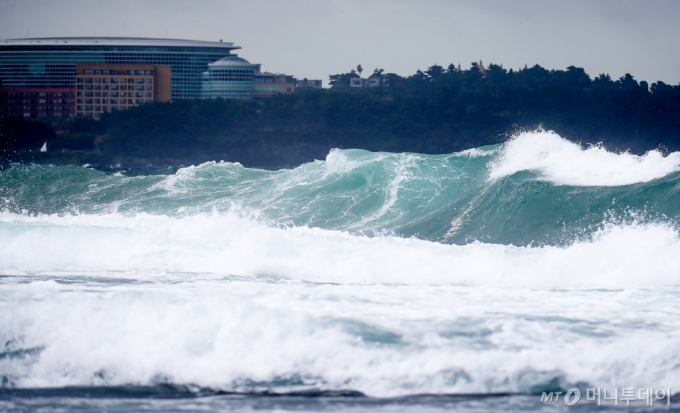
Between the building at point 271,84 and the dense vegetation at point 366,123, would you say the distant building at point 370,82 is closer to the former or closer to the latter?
the building at point 271,84

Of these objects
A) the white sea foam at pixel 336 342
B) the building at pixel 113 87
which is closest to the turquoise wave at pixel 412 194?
the white sea foam at pixel 336 342

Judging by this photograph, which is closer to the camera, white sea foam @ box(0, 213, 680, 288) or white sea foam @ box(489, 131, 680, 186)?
white sea foam @ box(0, 213, 680, 288)

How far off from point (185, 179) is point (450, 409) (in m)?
17.6

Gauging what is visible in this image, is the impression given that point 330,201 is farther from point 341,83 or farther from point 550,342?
point 341,83

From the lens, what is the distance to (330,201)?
61.5 feet

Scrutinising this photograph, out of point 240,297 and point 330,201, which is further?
point 330,201

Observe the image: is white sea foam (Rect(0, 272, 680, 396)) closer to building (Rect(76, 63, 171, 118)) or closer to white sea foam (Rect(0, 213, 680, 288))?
white sea foam (Rect(0, 213, 680, 288))

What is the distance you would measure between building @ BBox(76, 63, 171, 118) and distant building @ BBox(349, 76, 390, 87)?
810 inches

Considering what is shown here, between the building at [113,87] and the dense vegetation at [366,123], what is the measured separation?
12.5 metres

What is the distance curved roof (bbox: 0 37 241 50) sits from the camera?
90812 mm

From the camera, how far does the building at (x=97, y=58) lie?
8994 cm

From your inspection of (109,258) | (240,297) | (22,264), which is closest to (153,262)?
(109,258)

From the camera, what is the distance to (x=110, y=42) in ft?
298
